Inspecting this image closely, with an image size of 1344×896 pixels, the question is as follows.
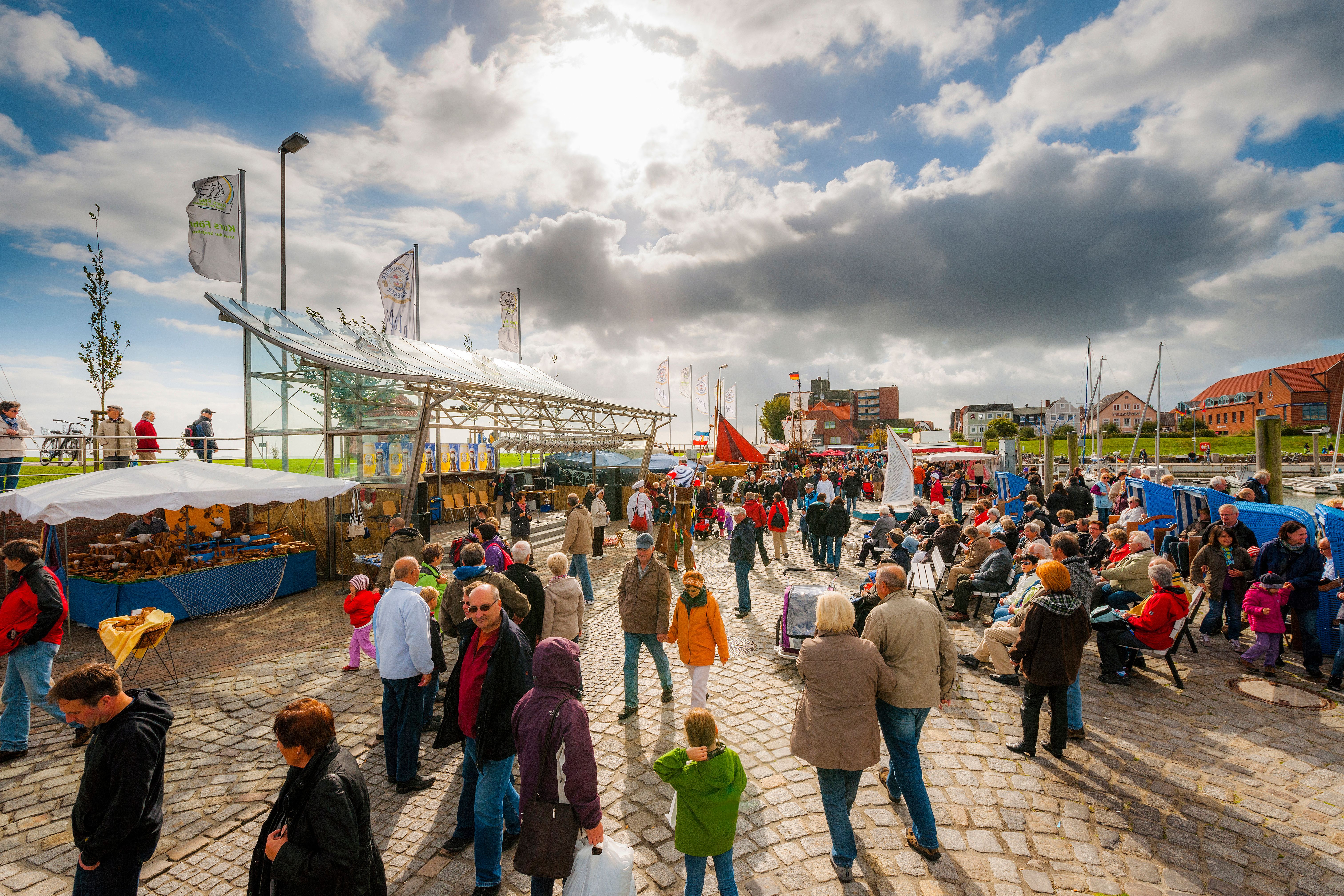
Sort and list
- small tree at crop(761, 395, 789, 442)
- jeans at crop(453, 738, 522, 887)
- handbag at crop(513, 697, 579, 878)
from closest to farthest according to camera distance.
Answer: handbag at crop(513, 697, 579, 878) → jeans at crop(453, 738, 522, 887) → small tree at crop(761, 395, 789, 442)

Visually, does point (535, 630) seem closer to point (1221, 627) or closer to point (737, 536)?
point (737, 536)

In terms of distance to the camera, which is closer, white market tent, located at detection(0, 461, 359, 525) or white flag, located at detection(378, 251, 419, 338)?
white market tent, located at detection(0, 461, 359, 525)

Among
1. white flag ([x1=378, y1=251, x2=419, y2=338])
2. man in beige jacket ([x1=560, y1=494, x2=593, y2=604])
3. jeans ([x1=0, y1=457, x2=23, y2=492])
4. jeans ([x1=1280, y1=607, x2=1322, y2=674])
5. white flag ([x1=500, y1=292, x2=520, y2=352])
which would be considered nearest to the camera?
jeans ([x1=1280, y1=607, x2=1322, y2=674])

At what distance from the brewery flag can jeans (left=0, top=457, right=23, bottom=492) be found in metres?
9.43

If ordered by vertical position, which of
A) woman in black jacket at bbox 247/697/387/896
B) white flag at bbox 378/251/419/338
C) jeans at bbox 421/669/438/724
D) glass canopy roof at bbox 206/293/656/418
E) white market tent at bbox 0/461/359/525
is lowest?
jeans at bbox 421/669/438/724

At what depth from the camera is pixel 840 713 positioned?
11.0 feet

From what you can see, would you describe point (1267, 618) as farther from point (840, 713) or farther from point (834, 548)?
point (840, 713)

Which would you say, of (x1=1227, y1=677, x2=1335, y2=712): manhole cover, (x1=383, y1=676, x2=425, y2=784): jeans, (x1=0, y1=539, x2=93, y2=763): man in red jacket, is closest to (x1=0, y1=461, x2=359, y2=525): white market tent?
(x1=0, y1=539, x2=93, y2=763): man in red jacket

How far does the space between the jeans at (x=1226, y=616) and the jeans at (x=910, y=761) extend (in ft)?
22.1

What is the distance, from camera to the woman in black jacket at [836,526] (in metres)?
10.8

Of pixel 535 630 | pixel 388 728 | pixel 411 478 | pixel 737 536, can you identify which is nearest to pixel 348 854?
pixel 388 728

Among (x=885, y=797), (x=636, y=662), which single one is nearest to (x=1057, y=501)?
(x=885, y=797)

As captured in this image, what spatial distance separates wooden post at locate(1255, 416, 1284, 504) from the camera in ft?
34.3

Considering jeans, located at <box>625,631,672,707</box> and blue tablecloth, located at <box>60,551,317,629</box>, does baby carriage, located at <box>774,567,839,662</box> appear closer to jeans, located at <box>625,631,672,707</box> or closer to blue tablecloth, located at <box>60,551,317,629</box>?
jeans, located at <box>625,631,672,707</box>
